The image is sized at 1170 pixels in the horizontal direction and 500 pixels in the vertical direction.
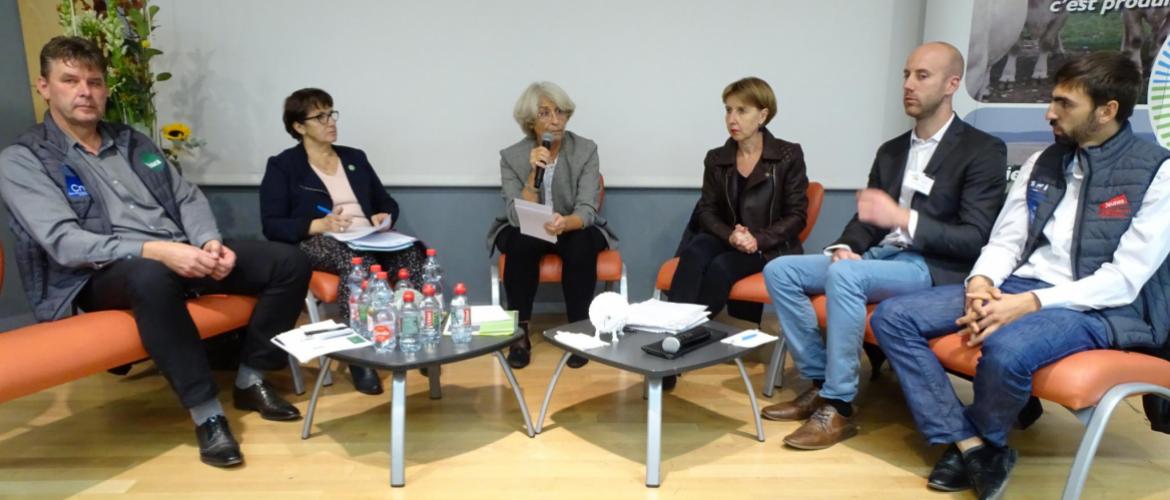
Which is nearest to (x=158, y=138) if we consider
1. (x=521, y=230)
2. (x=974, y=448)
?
(x=521, y=230)

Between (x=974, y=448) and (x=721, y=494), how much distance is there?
746mm

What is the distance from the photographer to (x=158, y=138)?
354cm

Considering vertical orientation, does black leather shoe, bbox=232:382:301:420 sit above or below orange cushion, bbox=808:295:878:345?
below

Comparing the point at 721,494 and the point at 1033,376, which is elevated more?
the point at 1033,376

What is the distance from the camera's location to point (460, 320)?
7.47ft

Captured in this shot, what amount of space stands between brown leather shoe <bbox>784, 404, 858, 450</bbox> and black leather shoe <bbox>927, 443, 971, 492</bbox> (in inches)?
12.9

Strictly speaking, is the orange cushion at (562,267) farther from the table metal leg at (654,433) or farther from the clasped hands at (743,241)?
the table metal leg at (654,433)

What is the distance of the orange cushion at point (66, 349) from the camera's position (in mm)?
1880

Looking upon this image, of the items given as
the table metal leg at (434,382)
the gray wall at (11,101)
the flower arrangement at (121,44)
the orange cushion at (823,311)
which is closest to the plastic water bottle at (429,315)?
the table metal leg at (434,382)

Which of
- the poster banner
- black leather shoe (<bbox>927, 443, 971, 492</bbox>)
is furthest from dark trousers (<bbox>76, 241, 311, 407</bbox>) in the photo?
the poster banner

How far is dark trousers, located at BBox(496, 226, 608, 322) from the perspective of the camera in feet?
10.3

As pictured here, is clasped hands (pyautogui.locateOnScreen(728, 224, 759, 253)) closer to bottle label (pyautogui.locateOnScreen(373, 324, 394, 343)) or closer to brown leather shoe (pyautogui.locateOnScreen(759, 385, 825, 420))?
brown leather shoe (pyautogui.locateOnScreen(759, 385, 825, 420))

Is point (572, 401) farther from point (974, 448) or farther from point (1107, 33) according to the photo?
point (1107, 33)

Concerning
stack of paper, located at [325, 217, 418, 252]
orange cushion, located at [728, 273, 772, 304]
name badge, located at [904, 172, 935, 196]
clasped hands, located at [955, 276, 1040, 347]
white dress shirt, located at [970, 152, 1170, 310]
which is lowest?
orange cushion, located at [728, 273, 772, 304]
